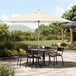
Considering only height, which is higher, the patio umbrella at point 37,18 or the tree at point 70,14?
the tree at point 70,14

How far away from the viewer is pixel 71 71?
472 inches

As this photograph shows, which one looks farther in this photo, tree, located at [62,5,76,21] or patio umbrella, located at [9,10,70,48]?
tree, located at [62,5,76,21]

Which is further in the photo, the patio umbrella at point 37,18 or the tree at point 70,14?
the tree at point 70,14

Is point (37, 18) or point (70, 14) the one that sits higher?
point (70, 14)

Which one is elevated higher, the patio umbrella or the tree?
the tree

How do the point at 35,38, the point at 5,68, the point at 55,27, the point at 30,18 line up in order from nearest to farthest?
the point at 5,68 < the point at 30,18 < the point at 35,38 < the point at 55,27

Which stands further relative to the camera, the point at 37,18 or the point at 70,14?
the point at 70,14

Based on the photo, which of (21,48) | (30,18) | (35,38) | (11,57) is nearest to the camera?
(30,18)

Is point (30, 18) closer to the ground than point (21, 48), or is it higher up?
higher up

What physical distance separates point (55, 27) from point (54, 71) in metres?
39.6

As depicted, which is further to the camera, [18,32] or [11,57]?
[18,32]

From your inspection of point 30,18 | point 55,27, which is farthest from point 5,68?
point 55,27

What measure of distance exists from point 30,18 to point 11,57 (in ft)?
11.1

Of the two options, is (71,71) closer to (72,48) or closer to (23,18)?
(23,18)
